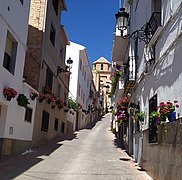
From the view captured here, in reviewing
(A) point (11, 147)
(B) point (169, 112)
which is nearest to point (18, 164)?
(A) point (11, 147)

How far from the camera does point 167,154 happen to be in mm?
6738

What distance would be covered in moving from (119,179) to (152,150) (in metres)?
1.31

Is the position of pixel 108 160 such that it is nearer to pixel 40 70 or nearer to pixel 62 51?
pixel 40 70

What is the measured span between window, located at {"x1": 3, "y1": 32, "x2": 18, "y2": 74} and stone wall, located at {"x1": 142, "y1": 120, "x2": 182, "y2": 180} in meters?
6.24

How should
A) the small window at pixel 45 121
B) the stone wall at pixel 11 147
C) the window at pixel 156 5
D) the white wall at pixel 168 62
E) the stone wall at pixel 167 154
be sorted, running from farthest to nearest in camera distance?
the small window at pixel 45 121 → the stone wall at pixel 11 147 → the window at pixel 156 5 → the white wall at pixel 168 62 → the stone wall at pixel 167 154

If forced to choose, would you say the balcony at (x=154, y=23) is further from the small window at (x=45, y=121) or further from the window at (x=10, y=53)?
the small window at (x=45, y=121)

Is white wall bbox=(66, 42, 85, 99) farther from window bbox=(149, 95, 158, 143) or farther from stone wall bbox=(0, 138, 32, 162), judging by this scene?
window bbox=(149, 95, 158, 143)

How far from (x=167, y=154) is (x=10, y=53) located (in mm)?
7616

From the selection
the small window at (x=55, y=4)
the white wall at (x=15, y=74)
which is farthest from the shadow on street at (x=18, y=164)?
the small window at (x=55, y=4)

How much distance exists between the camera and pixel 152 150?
28.2ft

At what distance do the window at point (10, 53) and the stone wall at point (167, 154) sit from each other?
624 centimetres

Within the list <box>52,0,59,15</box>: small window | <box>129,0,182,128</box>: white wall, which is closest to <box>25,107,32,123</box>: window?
<box>129,0,182,128</box>: white wall

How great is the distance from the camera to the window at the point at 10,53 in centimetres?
1117

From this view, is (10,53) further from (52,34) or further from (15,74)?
(52,34)
